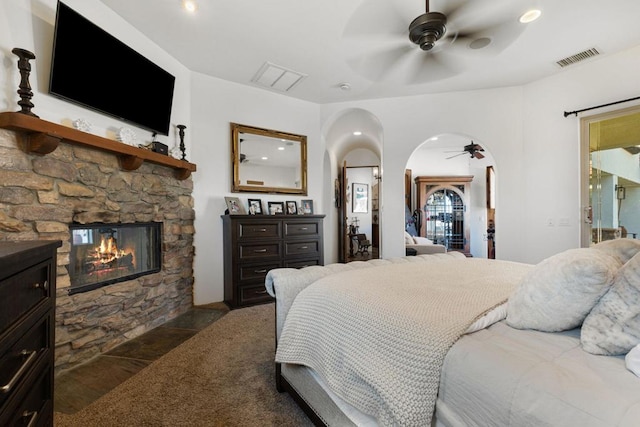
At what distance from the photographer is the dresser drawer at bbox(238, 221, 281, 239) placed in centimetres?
323

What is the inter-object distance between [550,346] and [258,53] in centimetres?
323

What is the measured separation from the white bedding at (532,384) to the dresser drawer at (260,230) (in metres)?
2.68

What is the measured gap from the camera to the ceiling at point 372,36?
1910 mm

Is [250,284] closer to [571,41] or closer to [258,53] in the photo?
[258,53]

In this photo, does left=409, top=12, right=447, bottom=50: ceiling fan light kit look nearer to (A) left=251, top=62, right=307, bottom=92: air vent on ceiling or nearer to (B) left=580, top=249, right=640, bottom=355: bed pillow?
(B) left=580, top=249, right=640, bottom=355: bed pillow

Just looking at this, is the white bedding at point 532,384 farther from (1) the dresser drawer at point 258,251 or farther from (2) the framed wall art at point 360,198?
(2) the framed wall art at point 360,198

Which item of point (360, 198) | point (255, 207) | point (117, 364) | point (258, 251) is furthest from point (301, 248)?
point (360, 198)

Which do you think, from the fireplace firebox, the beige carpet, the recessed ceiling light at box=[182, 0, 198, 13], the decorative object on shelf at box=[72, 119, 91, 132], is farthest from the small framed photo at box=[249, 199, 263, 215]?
the recessed ceiling light at box=[182, 0, 198, 13]

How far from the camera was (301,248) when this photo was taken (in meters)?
3.64

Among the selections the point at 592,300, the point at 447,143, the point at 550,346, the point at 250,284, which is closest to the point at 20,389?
the point at 550,346

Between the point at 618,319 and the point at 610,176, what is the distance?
357cm

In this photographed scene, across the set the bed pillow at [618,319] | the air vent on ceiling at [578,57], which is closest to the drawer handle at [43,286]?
the bed pillow at [618,319]

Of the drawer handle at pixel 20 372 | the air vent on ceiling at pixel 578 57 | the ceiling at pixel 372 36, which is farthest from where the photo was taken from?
the air vent on ceiling at pixel 578 57

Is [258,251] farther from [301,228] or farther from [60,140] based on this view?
[60,140]
